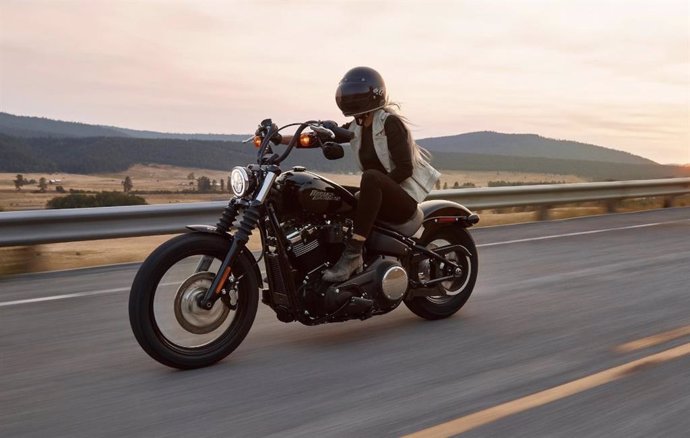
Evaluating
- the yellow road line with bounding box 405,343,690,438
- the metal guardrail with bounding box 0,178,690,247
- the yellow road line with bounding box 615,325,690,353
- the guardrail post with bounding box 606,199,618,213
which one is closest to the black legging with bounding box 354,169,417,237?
the yellow road line with bounding box 405,343,690,438

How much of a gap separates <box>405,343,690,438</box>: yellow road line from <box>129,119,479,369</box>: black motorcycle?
1.42 m

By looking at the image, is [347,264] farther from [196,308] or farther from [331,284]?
[196,308]

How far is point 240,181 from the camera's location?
4.86 m

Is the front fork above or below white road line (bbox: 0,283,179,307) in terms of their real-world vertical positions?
above

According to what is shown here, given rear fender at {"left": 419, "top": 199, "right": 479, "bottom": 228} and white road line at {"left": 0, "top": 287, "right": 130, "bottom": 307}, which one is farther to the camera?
white road line at {"left": 0, "top": 287, "right": 130, "bottom": 307}

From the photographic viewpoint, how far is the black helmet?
551 cm

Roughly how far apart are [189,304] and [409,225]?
1838mm

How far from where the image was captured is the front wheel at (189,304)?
4.60 metres

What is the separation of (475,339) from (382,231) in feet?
3.23

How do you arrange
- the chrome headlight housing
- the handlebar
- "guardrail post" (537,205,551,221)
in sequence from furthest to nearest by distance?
"guardrail post" (537,205,551,221) < the handlebar < the chrome headlight housing

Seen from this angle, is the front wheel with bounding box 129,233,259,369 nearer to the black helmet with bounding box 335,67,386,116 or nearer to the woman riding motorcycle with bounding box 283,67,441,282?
the woman riding motorcycle with bounding box 283,67,441,282

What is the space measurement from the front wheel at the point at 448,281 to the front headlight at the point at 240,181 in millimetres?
1714

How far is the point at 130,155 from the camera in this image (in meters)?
14.6

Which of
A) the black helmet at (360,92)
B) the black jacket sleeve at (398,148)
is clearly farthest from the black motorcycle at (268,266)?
the black helmet at (360,92)
